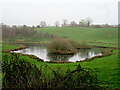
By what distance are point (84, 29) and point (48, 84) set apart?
252cm

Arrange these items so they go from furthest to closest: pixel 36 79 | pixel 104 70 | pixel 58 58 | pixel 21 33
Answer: pixel 58 58, pixel 104 70, pixel 21 33, pixel 36 79

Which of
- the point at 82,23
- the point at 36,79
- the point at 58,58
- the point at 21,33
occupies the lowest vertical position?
the point at 58,58

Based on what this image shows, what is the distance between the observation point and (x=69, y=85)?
1203 millimetres

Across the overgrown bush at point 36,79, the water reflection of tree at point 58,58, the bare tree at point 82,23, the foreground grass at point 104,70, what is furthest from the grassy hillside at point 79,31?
the water reflection of tree at point 58,58

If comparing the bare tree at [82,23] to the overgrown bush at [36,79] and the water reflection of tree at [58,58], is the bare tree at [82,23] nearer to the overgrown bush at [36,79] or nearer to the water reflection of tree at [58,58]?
the overgrown bush at [36,79]

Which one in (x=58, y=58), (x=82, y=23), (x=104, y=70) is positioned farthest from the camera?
(x=58, y=58)

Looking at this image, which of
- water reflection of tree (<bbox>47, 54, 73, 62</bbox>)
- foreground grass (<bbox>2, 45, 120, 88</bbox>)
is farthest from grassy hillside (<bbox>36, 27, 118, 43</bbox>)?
water reflection of tree (<bbox>47, 54, 73, 62</bbox>)

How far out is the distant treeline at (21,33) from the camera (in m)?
2.73

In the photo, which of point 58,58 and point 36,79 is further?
point 58,58

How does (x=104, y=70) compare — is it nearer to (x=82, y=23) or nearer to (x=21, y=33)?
(x=82, y=23)

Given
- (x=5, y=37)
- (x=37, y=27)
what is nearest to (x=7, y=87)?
(x=5, y=37)

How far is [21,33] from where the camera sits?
A: 296 cm

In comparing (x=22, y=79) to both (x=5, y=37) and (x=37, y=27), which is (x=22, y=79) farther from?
(x=37, y=27)

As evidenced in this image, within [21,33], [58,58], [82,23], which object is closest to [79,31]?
[82,23]
